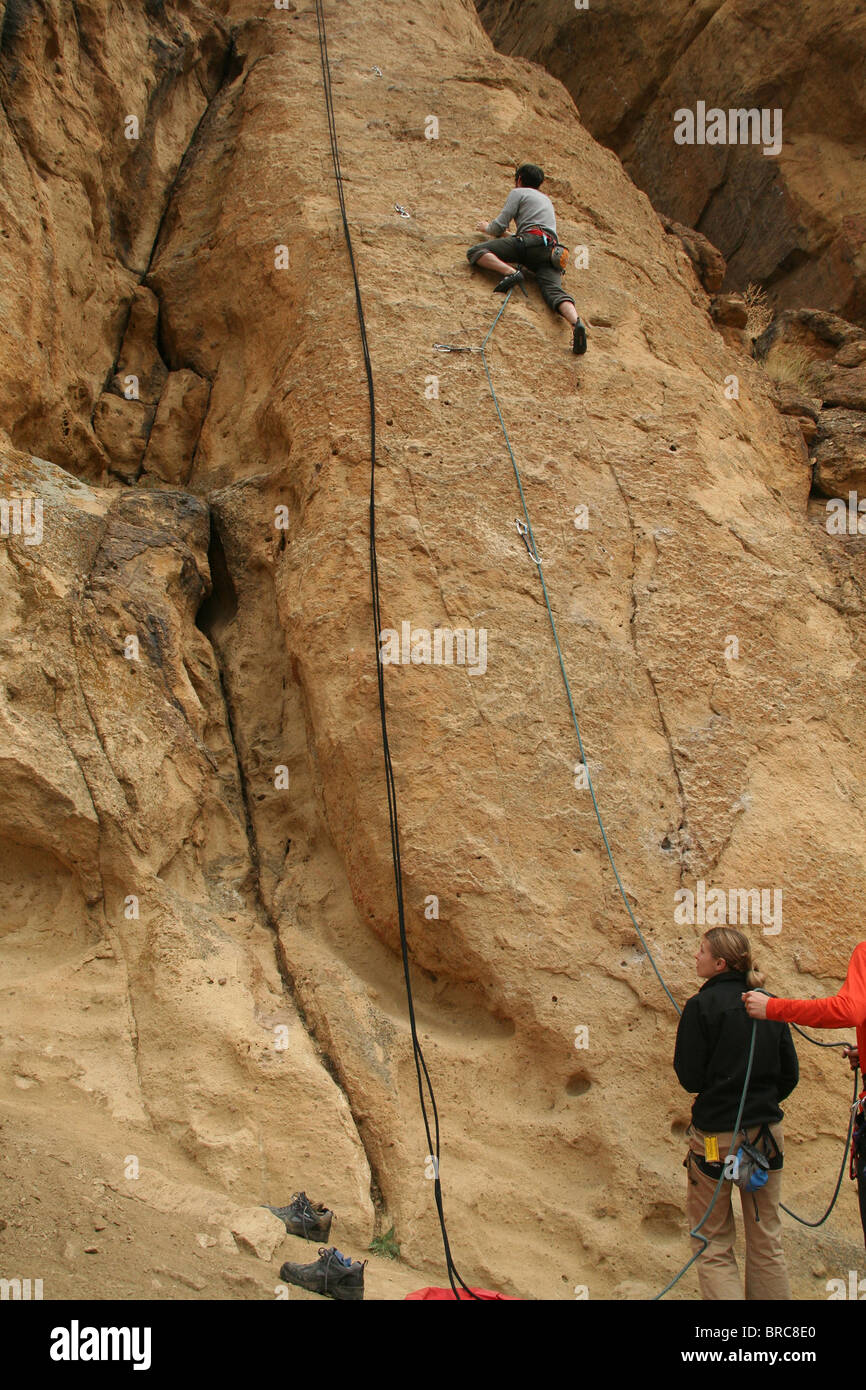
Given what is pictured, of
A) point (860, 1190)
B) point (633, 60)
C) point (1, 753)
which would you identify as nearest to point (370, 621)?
point (1, 753)

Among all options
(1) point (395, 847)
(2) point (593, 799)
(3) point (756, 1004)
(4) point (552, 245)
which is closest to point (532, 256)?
(4) point (552, 245)

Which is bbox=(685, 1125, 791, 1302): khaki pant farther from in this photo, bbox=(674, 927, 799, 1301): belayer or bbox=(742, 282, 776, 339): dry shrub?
bbox=(742, 282, 776, 339): dry shrub

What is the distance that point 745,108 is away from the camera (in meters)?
11.1

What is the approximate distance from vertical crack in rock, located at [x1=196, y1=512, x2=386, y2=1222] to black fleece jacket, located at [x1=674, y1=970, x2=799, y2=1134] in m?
1.41

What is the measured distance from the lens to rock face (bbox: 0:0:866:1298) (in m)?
4.20

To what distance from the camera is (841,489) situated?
23.6 feet

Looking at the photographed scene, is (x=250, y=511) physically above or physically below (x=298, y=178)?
below

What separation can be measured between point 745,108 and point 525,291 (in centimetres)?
625

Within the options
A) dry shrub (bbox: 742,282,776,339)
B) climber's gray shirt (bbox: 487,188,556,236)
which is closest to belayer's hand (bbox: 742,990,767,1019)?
climber's gray shirt (bbox: 487,188,556,236)

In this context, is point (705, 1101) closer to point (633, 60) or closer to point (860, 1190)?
point (860, 1190)

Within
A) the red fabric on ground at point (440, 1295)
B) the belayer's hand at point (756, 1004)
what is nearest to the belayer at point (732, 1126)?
the belayer's hand at point (756, 1004)

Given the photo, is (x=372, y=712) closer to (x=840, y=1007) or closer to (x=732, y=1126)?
(x=732, y=1126)

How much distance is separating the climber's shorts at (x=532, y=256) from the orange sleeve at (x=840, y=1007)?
4705 mm

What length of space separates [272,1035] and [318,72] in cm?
702
